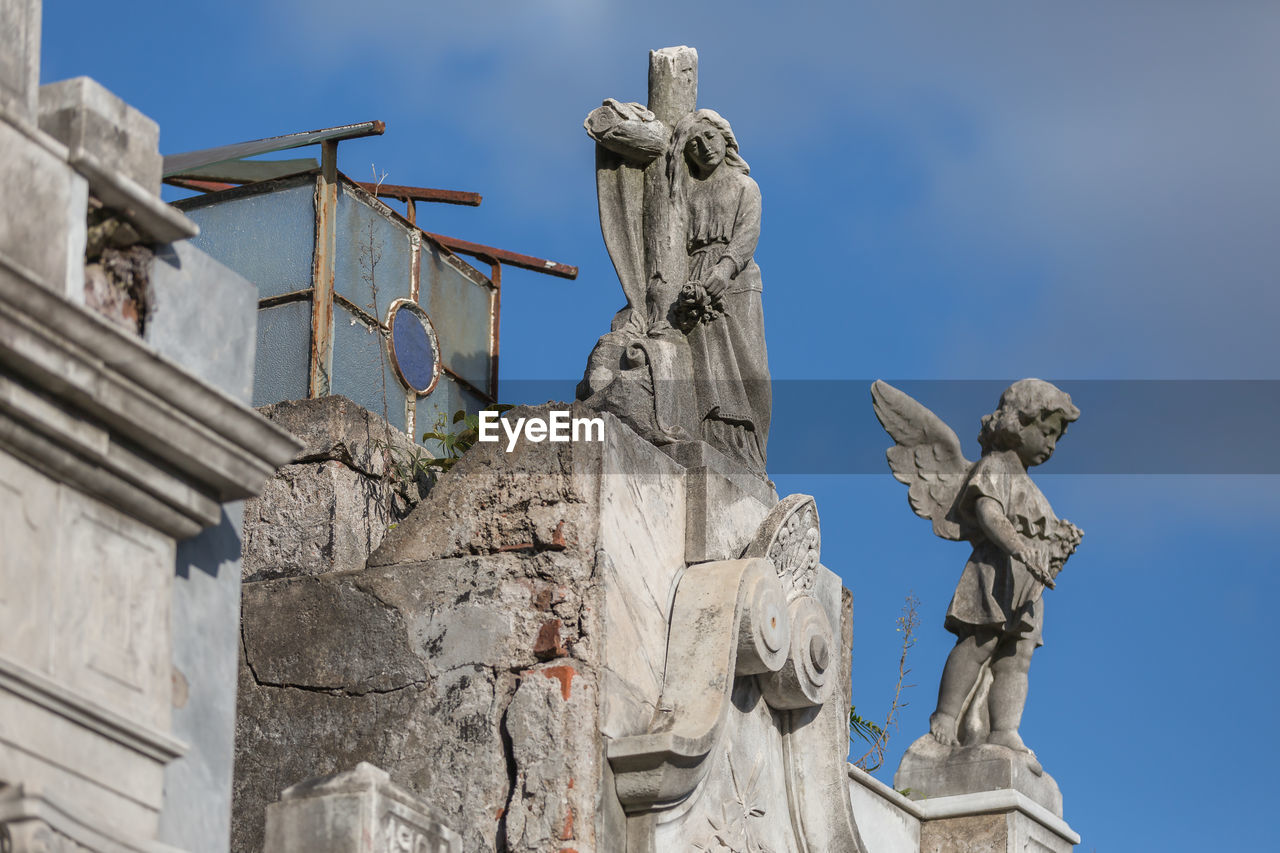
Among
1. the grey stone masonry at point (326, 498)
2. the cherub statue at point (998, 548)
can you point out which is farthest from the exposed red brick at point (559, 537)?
the cherub statue at point (998, 548)

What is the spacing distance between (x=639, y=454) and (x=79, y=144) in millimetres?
2884

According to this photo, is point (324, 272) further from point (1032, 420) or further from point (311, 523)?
point (1032, 420)

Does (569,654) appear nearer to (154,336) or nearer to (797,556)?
(797,556)

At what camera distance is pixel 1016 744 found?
9.95 metres

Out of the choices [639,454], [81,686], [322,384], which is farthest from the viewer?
[322,384]

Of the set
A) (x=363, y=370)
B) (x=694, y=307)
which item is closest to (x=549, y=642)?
(x=694, y=307)

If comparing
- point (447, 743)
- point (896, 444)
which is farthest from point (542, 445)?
point (896, 444)

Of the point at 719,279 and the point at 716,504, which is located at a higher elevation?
the point at 719,279

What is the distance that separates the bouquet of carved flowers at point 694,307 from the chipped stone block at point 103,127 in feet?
11.2

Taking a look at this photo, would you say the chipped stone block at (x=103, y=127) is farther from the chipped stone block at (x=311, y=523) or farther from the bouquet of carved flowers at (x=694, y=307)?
the bouquet of carved flowers at (x=694, y=307)

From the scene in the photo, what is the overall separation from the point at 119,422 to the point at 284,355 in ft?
14.8

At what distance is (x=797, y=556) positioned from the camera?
750 cm

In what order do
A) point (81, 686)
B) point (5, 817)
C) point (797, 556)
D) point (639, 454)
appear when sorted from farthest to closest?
point (797, 556) → point (639, 454) → point (81, 686) → point (5, 817)

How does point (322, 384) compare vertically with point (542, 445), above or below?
above
